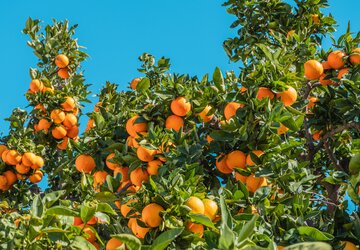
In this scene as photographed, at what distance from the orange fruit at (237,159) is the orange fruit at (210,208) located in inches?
20.3

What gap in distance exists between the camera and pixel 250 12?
18.3ft

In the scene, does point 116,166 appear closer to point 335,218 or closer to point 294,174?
point 294,174

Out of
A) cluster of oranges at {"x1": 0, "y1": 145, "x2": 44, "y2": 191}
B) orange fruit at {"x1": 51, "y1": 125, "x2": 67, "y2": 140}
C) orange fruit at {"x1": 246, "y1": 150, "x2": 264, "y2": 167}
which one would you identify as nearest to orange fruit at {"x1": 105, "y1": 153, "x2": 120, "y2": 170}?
orange fruit at {"x1": 246, "y1": 150, "x2": 264, "y2": 167}

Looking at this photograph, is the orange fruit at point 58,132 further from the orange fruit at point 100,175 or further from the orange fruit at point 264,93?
the orange fruit at point 264,93

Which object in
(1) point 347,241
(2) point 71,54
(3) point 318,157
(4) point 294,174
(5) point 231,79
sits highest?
(2) point 71,54

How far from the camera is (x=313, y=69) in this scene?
12.6ft

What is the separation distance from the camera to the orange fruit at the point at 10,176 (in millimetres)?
5090

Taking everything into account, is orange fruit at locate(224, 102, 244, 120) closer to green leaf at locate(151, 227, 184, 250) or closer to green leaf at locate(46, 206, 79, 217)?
green leaf at locate(46, 206, 79, 217)

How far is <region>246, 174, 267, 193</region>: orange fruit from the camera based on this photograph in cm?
297

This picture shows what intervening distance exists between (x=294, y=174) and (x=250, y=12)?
3.11 m

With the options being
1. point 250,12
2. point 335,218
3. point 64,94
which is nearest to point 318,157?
point 250,12

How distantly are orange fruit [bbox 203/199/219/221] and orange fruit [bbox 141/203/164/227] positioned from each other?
0.25m

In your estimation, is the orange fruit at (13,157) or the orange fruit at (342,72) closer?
the orange fruit at (342,72)

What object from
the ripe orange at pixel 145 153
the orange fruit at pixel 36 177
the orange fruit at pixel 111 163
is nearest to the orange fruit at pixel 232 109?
the ripe orange at pixel 145 153
